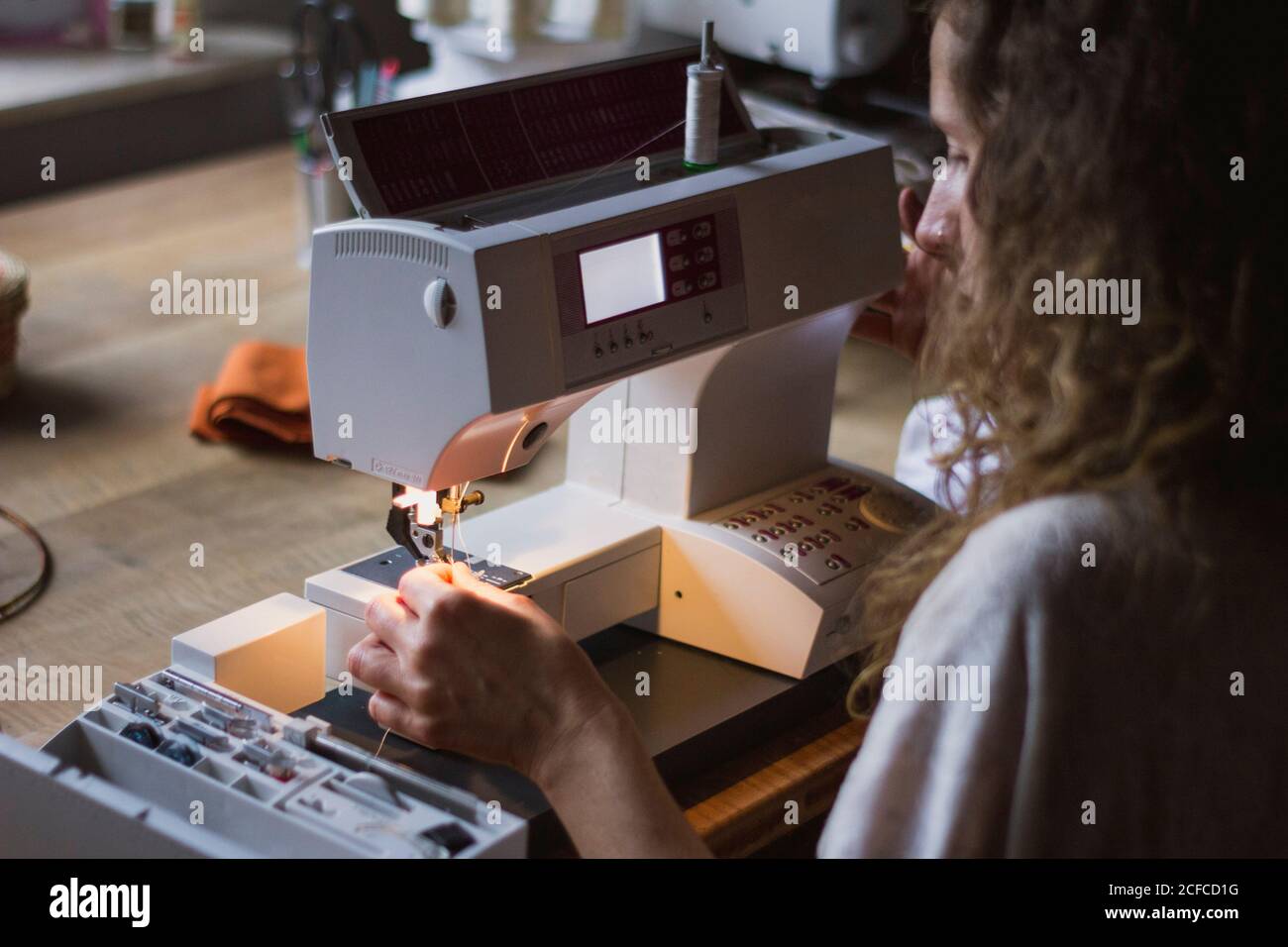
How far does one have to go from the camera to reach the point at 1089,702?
0.85 m

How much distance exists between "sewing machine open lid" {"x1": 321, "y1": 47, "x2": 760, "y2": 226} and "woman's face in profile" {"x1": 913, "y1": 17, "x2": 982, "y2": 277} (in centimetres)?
27

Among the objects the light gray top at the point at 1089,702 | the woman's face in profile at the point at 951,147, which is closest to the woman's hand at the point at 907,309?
the woman's face in profile at the point at 951,147

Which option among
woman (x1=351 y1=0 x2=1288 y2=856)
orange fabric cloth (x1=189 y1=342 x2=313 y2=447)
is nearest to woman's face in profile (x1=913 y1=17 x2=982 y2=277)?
woman (x1=351 y1=0 x2=1288 y2=856)

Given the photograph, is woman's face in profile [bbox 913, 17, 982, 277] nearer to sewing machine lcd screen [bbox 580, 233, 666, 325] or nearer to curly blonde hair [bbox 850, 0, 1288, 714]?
curly blonde hair [bbox 850, 0, 1288, 714]

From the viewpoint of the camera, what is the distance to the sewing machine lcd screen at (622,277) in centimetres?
115

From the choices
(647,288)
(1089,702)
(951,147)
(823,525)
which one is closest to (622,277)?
(647,288)

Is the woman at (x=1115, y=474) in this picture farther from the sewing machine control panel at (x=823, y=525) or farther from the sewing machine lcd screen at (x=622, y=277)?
the sewing machine control panel at (x=823, y=525)

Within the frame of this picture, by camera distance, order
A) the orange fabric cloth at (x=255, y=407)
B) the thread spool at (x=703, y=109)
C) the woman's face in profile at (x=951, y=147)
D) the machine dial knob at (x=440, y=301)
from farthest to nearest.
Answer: the orange fabric cloth at (x=255, y=407) → the thread spool at (x=703, y=109) → the machine dial knob at (x=440, y=301) → the woman's face in profile at (x=951, y=147)

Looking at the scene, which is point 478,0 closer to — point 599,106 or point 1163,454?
point 599,106

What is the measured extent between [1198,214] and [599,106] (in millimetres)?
601

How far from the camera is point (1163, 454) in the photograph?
833 mm

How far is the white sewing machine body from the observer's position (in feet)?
3.62

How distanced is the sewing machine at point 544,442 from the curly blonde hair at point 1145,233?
0.36 meters

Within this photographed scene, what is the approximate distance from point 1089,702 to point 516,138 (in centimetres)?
65
